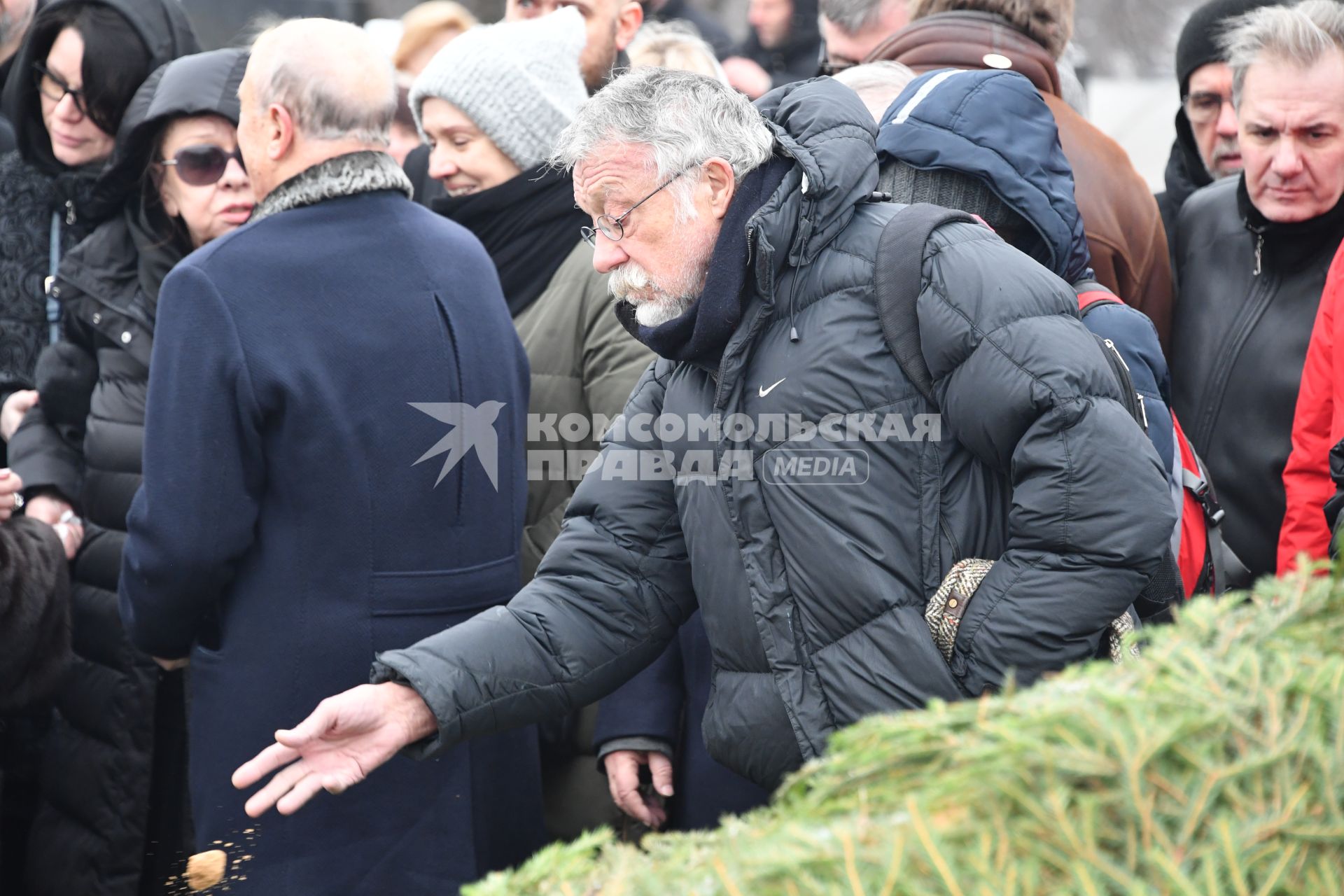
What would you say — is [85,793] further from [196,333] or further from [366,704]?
[366,704]

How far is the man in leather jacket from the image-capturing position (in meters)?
3.32

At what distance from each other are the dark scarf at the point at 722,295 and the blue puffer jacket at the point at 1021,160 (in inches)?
16.4

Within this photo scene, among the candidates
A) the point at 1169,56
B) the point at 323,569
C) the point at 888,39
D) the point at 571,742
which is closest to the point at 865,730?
the point at 323,569

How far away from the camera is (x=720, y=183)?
246 cm

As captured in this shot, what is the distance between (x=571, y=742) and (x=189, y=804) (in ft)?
3.57

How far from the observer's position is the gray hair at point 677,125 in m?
2.43

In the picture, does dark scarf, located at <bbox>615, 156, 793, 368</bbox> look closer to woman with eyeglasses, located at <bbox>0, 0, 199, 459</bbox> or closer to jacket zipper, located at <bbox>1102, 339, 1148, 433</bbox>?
jacket zipper, located at <bbox>1102, 339, 1148, 433</bbox>

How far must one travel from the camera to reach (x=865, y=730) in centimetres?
96

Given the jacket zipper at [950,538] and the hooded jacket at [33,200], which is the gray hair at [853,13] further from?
the jacket zipper at [950,538]

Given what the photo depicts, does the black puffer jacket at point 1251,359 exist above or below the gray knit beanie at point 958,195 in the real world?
below

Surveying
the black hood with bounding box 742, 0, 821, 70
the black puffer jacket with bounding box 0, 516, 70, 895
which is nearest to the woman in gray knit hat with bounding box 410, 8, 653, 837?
the black puffer jacket with bounding box 0, 516, 70, 895

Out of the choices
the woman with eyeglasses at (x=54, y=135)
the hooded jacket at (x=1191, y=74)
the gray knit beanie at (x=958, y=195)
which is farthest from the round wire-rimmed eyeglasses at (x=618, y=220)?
the hooded jacket at (x=1191, y=74)

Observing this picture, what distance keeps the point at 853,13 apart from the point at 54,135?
252cm

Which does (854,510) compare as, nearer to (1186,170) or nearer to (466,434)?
(466,434)
